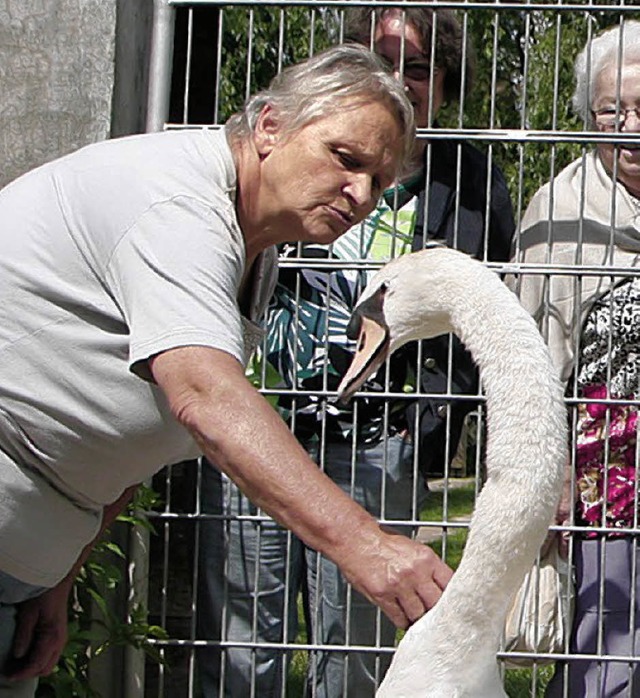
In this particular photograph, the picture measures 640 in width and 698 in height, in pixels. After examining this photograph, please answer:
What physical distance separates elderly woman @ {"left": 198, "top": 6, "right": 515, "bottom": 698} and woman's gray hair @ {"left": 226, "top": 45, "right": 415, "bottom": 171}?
121cm

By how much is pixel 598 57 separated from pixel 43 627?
7.47 ft

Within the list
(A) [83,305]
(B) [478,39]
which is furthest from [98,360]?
(B) [478,39]

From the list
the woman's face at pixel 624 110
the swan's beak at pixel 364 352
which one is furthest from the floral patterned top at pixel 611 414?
the swan's beak at pixel 364 352

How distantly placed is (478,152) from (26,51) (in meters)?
1.27

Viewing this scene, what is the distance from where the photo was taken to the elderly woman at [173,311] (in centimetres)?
273

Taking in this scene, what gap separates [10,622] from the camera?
3.65 m

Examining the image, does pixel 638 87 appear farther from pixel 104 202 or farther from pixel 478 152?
pixel 104 202

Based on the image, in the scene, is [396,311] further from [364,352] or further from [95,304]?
[95,304]

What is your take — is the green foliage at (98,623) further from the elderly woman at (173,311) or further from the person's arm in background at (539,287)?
Result: the person's arm in background at (539,287)

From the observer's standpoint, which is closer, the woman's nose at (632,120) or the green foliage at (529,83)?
the woman's nose at (632,120)

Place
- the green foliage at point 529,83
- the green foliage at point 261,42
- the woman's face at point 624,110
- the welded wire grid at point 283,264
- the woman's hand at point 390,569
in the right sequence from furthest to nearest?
the green foliage at point 529,83
the green foliage at point 261,42
the woman's face at point 624,110
the welded wire grid at point 283,264
the woman's hand at point 390,569

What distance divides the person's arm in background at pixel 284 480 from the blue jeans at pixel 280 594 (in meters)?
1.90

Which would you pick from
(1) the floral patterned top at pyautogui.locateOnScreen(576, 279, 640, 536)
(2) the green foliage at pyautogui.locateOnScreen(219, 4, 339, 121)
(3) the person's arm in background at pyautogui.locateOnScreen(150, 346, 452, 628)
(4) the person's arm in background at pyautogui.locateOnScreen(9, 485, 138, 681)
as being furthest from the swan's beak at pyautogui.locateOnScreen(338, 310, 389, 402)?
(2) the green foliage at pyautogui.locateOnScreen(219, 4, 339, 121)

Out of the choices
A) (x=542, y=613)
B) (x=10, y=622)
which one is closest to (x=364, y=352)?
(x=10, y=622)
